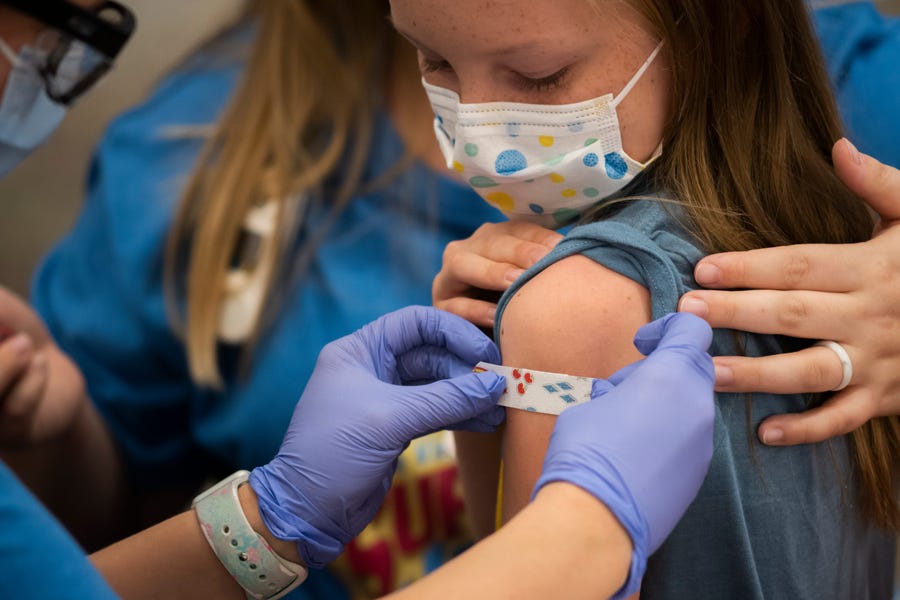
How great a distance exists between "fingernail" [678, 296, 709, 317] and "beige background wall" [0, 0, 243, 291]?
1.90m

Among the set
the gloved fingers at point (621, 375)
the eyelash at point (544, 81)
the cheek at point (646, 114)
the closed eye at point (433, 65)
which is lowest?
the gloved fingers at point (621, 375)

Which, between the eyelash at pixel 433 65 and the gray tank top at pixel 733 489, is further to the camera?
the eyelash at pixel 433 65

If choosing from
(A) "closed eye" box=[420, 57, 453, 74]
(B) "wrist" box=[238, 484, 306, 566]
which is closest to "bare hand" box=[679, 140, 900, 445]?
(A) "closed eye" box=[420, 57, 453, 74]

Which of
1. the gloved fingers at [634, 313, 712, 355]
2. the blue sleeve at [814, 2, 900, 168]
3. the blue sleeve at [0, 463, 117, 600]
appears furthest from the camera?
the blue sleeve at [814, 2, 900, 168]

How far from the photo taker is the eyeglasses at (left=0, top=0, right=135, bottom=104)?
4.47ft

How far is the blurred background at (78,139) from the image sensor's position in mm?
2500

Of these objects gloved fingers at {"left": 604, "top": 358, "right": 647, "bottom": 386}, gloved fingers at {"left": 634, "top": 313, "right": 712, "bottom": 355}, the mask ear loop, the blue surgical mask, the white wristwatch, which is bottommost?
the white wristwatch

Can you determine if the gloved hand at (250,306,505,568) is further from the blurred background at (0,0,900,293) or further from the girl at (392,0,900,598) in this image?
the blurred background at (0,0,900,293)

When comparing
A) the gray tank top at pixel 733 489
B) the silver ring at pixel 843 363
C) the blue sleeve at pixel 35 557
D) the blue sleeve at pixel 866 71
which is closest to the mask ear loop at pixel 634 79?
the gray tank top at pixel 733 489

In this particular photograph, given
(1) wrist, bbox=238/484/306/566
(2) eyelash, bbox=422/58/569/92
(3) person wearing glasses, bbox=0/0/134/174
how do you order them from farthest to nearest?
(3) person wearing glasses, bbox=0/0/134/174 < (1) wrist, bbox=238/484/306/566 < (2) eyelash, bbox=422/58/569/92

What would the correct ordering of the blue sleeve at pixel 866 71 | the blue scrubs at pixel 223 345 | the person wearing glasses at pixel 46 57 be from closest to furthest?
the person wearing glasses at pixel 46 57
the blue sleeve at pixel 866 71
the blue scrubs at pixel 223 345

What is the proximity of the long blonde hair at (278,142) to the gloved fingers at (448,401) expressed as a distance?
0.84 metres

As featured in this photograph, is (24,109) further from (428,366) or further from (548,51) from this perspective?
(548,51)

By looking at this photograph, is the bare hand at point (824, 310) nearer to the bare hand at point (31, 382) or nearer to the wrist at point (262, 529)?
the wrist at point (262, 529)
